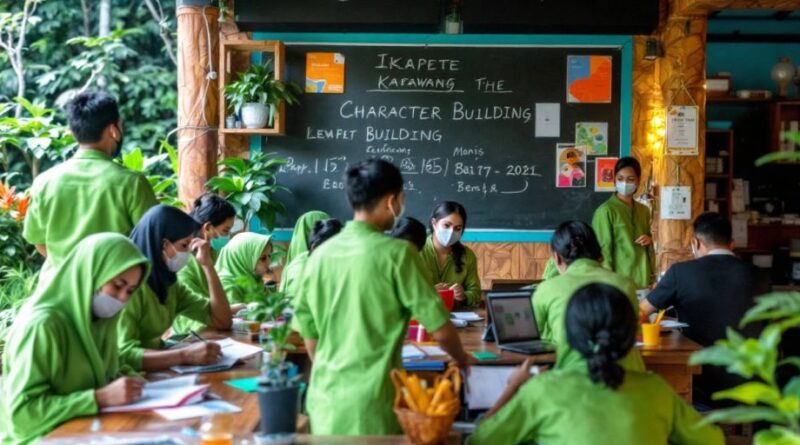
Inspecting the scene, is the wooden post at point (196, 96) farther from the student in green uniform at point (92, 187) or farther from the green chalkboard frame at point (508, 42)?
the student in green uniform at point (92, 187)

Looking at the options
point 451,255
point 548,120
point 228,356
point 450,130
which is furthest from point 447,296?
point 548,120

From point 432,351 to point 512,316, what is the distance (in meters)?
0.37

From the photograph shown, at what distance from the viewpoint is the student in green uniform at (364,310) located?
106 inches

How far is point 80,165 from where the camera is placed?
4004mm

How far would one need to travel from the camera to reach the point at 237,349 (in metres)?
3.71

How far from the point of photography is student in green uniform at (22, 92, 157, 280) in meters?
3.95

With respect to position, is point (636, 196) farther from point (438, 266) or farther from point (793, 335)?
point (438, 266)

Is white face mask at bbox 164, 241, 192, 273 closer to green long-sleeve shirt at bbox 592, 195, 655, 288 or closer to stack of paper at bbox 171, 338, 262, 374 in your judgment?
stack of paper at bbox 171, 338, 262, 374

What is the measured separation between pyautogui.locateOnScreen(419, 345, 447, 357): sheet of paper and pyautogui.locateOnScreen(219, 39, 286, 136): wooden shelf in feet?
10.7

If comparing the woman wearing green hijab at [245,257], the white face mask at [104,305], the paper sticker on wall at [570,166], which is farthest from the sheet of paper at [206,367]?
the paper sticker on wall at [570,166]

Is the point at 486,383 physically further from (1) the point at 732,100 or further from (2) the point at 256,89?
(1) the point at 732,100

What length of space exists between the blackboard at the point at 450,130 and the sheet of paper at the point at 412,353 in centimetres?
331

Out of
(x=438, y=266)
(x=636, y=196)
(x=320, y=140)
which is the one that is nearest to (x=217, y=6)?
(x=320, y=140)

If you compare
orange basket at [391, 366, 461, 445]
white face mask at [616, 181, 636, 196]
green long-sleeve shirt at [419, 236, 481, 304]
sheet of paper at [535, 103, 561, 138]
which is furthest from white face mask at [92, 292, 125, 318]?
sheet of paper at [535, 103, 561, 138]
